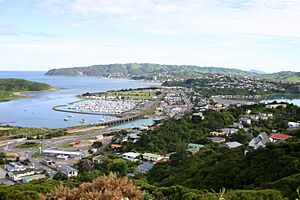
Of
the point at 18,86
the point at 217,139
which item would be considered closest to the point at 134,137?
the point at 217,139

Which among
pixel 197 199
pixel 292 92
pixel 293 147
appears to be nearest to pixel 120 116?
pixel 293 147

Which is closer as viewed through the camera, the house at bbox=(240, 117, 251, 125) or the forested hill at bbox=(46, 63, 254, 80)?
the house at bbox=(240, 117, 251, 125)

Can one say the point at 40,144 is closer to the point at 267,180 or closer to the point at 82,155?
the point at 82,155

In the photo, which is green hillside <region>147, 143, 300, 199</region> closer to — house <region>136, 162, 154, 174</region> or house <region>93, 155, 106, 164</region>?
house <region>136, 162, 154, 174</region>

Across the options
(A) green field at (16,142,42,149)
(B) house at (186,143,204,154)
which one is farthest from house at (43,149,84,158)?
(B) house at (186,143,204,154)

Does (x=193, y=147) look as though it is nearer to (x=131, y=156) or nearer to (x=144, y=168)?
(x=131, y=156)

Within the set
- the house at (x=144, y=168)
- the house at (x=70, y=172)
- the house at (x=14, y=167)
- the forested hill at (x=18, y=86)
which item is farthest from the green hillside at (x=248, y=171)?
the forested hill at (x=18, y=86)

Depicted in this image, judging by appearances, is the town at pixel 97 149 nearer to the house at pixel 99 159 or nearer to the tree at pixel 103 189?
the house at pixel 99 159

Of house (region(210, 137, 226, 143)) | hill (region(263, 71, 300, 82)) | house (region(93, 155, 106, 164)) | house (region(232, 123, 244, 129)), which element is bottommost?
house (region(93, 155, 106, 164))
